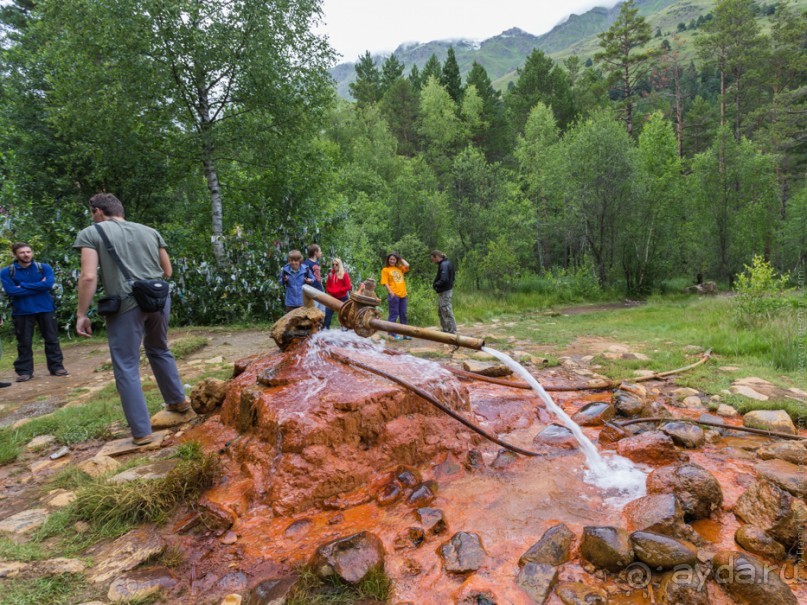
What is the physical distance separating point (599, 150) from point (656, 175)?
4.35 m

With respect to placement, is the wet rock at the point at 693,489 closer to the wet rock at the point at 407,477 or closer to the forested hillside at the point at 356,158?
the wet rock at the point at 407,477

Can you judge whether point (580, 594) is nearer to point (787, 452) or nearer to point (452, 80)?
point (787, 452)

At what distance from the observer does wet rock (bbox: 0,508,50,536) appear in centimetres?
274

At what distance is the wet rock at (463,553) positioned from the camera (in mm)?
2420

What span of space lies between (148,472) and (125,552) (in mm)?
878

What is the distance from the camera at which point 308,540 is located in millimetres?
2711

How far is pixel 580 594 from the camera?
7.18 feet

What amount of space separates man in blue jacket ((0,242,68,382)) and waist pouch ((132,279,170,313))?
4.13 metres

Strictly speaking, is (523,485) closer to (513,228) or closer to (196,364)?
(196,364)

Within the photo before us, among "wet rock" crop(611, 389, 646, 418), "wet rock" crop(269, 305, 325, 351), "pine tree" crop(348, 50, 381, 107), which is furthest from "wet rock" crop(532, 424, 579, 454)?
"pine tree" crop(348, 50, 381, 107)

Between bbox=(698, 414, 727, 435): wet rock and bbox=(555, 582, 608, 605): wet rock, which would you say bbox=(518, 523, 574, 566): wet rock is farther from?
bbox=(698, 414, 727, 435): wet rock

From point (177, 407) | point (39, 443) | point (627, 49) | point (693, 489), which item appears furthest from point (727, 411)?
point (627, 49)

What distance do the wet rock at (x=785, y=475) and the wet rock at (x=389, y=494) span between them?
8.25 feet

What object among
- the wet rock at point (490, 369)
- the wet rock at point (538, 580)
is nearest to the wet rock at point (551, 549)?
the wet rock at point (538, 580)
